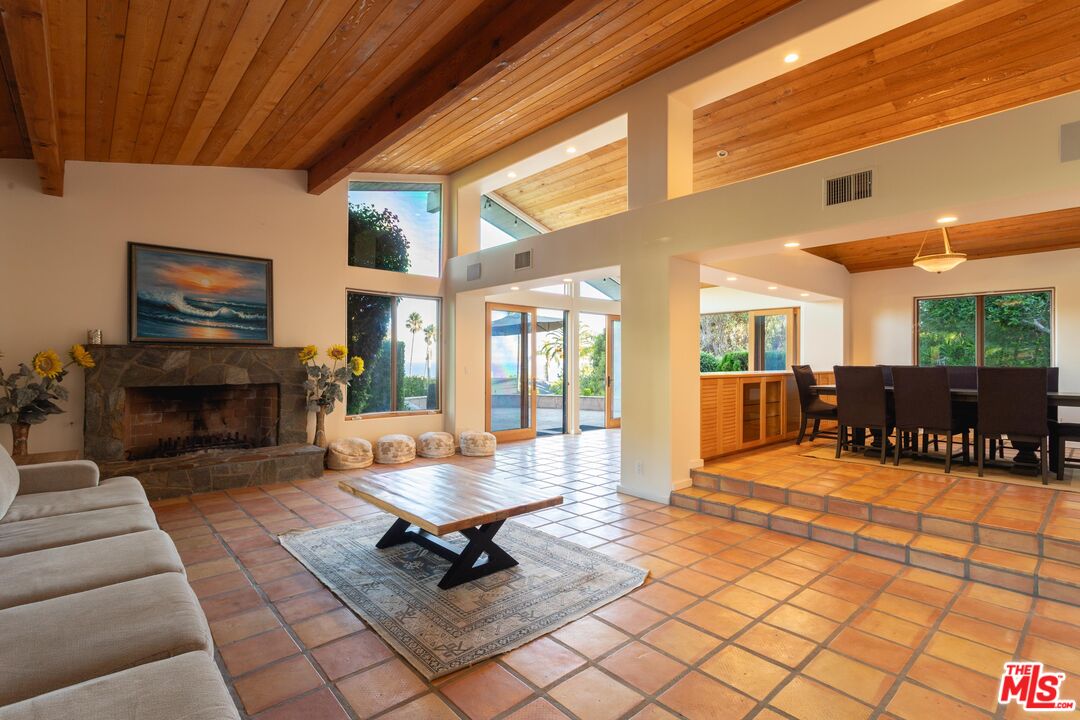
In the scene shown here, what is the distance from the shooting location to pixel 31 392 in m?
4.25

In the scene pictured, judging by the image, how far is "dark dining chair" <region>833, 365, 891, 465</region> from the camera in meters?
4.82

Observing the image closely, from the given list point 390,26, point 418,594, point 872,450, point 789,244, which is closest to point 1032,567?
point 789,244

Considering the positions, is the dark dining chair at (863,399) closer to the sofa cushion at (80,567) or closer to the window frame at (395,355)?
the window frame at (395,355)

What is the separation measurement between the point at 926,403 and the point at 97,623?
5562 mm

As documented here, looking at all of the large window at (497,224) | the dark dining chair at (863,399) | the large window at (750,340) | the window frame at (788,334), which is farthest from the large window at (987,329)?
the large window at (497,224)

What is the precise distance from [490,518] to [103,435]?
4.24 meters

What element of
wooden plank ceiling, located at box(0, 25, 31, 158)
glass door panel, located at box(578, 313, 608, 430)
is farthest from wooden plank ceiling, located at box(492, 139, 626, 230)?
wooden plank ceiling, located at box(0, 25, 31, 158)

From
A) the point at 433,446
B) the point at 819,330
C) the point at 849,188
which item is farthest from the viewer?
the point at 819,330

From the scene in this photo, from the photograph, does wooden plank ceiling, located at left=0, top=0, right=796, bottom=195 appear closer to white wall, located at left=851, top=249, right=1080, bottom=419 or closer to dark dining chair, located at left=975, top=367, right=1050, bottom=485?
dark dining chair, located at left=975, top=367, right=1050, bottom=485

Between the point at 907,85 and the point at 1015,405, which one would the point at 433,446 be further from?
the point at 907,85

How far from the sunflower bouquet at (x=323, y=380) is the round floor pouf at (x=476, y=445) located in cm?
166

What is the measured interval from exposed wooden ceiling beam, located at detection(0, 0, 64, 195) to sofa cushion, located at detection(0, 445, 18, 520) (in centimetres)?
196

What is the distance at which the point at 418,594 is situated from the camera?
2816 millimetres

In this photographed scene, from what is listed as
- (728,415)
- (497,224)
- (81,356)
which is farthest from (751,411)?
(81,356)
